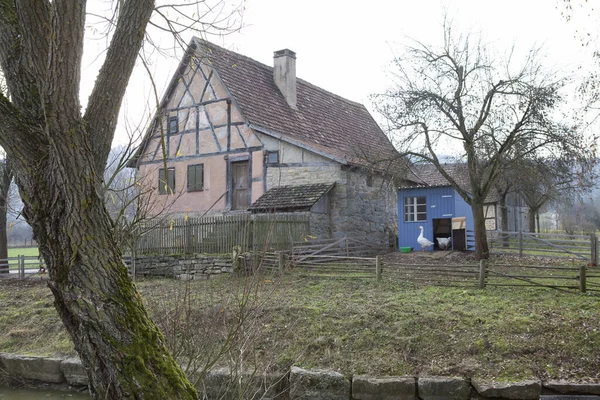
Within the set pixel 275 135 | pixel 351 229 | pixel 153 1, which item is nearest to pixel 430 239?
pixel 351 229

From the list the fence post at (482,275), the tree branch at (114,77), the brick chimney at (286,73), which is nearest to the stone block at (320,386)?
the tree branch at (114,77)

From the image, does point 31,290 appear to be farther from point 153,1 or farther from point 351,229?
point 153,1

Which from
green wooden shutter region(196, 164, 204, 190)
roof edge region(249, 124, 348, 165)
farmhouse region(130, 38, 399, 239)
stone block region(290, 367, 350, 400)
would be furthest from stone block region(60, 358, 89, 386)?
green wooden shutter region(196, 164, 204, 190)

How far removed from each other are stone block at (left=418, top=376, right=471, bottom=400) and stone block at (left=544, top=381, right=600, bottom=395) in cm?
92

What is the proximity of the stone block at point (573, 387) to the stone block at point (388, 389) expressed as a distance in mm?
1550

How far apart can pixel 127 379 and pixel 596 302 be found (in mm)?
8021

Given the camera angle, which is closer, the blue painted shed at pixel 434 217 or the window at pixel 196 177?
the blue painted shed at pixel 434 217

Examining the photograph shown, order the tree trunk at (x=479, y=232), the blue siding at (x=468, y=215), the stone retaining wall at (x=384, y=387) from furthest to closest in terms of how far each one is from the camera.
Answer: the blue siding at (x=468, y=215), the tree trunk at (x=479, y=232), the stone retaining wall at (x=384, y=387)

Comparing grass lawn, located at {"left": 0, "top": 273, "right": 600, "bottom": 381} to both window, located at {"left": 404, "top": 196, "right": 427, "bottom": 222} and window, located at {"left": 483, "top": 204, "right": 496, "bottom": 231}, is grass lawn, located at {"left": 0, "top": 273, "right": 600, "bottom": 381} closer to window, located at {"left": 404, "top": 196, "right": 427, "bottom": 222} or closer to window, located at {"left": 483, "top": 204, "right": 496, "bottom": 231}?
window, located at {"left": 404, "top": 196, "right": 427, "bottom": 222}

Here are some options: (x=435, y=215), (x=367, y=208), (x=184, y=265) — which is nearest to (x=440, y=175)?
(x=435, y=215)

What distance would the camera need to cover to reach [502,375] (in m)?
6.77

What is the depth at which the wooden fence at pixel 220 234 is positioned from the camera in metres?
15.4

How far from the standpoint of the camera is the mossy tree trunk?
3330 millimetres

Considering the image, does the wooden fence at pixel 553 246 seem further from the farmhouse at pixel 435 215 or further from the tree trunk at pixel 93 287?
the tree trunk at pixel 93 287
